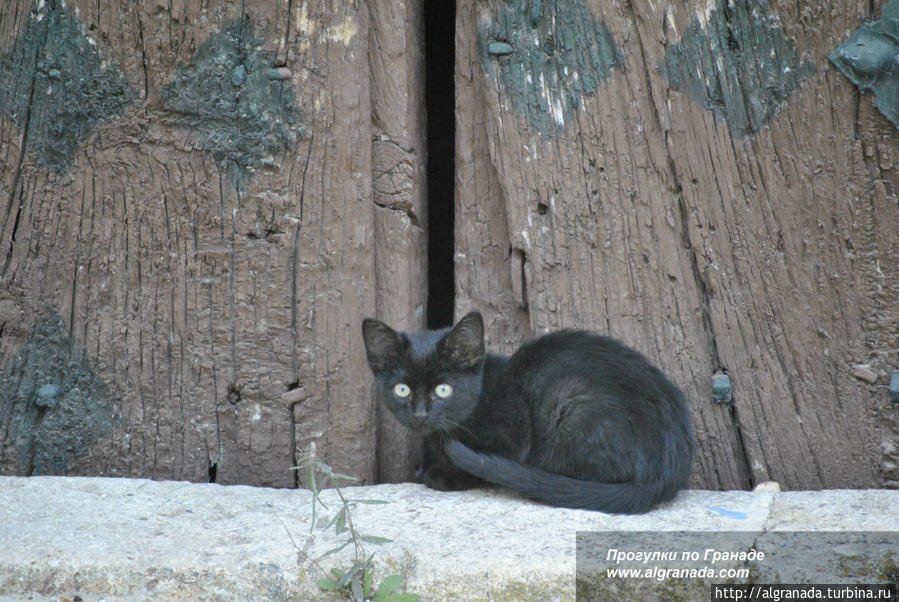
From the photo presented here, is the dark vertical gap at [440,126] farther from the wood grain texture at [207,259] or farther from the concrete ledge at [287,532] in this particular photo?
the concrete ledge at [287,532]

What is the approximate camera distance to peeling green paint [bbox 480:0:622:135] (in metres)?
3.32

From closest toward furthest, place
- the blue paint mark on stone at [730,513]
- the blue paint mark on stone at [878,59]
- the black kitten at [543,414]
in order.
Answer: the blue paint mark on stone at [730,513], the black kitten at [543,414], the blue paint mark on stone at [878,59]

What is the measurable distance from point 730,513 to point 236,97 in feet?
7.45

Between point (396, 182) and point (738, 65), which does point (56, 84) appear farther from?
point (738, 65)

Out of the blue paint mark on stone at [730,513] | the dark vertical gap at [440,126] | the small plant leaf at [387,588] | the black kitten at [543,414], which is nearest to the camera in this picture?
the small plant leaf at [387,588]

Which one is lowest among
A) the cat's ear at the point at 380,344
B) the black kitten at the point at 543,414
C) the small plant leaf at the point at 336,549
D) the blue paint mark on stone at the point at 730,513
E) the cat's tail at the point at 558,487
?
the small plant leaf at the point at 336,549

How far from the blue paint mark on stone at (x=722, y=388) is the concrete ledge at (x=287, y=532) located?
0.39 m

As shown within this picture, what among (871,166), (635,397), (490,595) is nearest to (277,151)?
(635,397)

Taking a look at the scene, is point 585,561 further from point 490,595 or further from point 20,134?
point 20,134

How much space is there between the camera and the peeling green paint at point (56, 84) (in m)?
3.37

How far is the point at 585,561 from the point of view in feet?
7.89

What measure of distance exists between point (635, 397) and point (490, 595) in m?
0.95

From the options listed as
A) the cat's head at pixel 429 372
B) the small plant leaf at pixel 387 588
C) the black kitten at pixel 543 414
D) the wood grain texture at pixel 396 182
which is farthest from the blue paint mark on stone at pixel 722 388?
the small plant leaf at pixel 387 588

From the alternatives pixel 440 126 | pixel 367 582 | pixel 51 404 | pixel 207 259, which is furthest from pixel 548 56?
pixel 51 404
